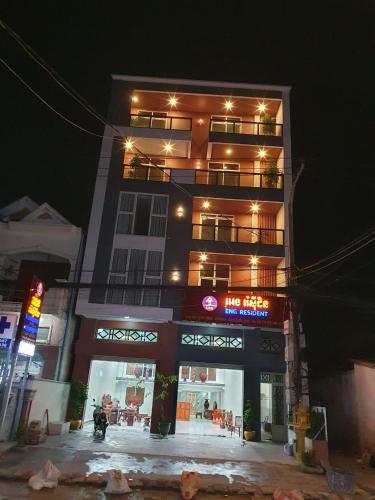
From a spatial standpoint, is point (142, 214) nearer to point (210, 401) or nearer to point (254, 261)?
point (254, 261)

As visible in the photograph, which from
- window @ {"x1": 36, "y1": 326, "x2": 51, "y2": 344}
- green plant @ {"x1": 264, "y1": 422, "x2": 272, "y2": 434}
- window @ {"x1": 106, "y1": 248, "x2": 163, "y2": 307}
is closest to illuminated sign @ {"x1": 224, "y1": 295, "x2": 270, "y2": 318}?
window @ {"x1": 106, "y1": 248, "x2": 163, "y2": 307}

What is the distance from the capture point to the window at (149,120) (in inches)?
932

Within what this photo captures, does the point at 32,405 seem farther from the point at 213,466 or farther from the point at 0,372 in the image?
the point at 213,466

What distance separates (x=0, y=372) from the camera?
14367 mm

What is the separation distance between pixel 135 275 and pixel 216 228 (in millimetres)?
5516

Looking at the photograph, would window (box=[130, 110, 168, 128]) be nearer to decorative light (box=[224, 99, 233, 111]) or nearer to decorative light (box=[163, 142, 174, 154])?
decorative light (box=[163, 142, 174, 154])

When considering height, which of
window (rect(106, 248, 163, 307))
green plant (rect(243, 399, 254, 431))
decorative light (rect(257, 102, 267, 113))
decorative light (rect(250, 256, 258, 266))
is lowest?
green plant (rect(243, 399, 254, 431))

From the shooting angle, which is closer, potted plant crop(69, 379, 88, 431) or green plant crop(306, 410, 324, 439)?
green plant crop(306, 410, 324, 439)

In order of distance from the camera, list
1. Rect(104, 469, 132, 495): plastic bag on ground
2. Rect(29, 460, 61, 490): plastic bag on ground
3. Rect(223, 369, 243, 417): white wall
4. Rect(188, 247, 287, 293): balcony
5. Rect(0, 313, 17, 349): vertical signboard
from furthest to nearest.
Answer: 1. Rect(188, 247, 287, 293): balcony
2. Rect(223, 369, 243, 417): white wall
3. Rect(0, 313, 17, 349): vertical signboard
4. Rect(29, 460, 61, 490): plastic bag on ground
5. Rect(104, 469, 132, 495): plastic bag on ground

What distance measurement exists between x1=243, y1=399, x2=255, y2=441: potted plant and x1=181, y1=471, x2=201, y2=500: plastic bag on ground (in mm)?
9769

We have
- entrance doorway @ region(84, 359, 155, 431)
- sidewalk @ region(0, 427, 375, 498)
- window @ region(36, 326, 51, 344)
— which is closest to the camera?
sidewalk @ region(0, 427, 375, 498)

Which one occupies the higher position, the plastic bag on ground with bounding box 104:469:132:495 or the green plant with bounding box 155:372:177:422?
the green plant with bounding box 155:372:177:422

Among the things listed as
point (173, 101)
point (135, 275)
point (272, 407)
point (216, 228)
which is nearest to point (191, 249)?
point (216, 228)

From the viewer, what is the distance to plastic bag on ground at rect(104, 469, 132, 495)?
8.34 meters
